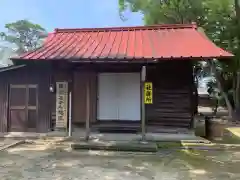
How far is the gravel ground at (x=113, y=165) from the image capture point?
620cm

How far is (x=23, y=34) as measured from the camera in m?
40.2

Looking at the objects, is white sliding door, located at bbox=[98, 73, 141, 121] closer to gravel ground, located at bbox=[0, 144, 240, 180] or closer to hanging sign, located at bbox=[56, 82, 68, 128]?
hanging sign, located at bbox=[56, 82, 68, 128]

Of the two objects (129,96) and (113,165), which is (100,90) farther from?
(113,165)

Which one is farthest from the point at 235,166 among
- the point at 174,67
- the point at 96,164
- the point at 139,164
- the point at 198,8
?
the point at 198,8

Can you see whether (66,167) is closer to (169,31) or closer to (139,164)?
(139,164)

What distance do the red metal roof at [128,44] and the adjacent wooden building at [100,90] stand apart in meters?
0.04

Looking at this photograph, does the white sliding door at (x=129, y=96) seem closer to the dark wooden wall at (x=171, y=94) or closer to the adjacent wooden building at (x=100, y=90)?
the adjacent wooden building at (x=100, y=90)

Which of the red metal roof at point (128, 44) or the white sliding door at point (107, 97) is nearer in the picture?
the red metal roof at point (128, 44)

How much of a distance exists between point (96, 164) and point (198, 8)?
15525 mm

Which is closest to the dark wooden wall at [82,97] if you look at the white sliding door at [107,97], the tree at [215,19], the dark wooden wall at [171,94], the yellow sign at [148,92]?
the white sliding door at [107,97]

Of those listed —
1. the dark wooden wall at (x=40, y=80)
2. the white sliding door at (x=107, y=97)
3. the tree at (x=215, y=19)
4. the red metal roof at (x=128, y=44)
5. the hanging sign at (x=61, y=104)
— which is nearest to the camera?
the red metal roof at (x=128, y=44)

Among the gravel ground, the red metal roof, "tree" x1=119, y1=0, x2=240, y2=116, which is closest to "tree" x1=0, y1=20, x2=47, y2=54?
"tree" x1=119, y1=0, x2=240, y2=116

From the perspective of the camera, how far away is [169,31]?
1257 centimetres

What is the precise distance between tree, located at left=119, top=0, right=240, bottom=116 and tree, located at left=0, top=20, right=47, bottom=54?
20132 millimetres
